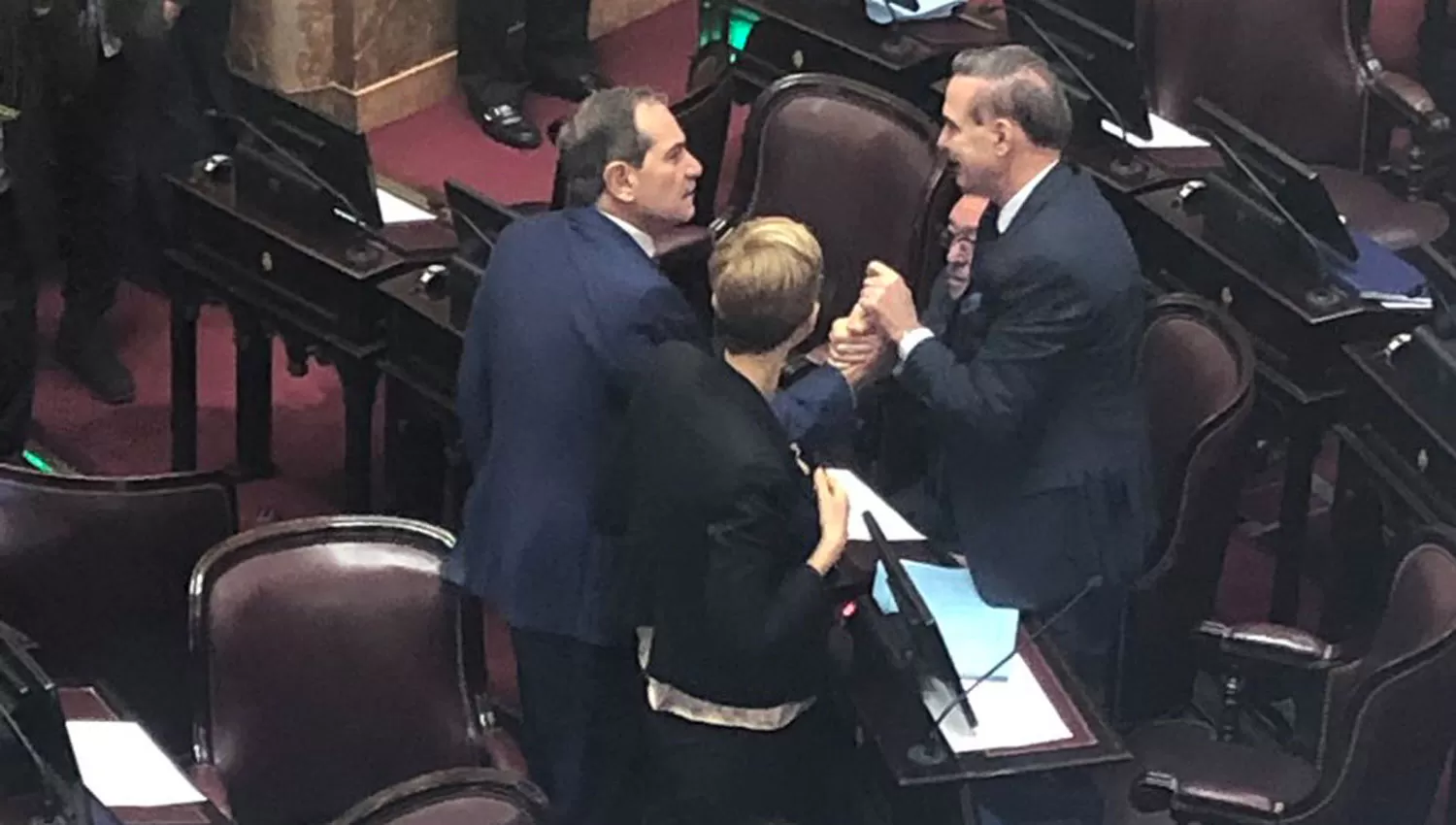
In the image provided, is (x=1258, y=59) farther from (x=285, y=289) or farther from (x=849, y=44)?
(x=285, y=289)

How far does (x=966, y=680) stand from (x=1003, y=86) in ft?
2.85

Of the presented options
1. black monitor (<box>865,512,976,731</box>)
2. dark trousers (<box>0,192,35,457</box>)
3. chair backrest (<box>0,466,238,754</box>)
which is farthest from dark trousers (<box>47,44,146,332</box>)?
black monitor (<box>865,512,976,731</box>)

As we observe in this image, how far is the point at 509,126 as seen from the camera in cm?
640

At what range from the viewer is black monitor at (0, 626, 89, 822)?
2668 mm

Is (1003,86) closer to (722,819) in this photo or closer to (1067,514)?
(1067,514)

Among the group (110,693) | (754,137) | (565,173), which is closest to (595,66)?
(754,137)

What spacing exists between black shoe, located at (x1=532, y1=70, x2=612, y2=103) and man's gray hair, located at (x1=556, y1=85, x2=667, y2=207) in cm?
320

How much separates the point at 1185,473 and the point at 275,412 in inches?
96.8

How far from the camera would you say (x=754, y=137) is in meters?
4.60

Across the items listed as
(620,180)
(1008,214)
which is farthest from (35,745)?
(1008,214)

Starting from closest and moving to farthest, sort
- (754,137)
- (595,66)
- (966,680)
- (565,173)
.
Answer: (966,680), (565,173), (754,137), (595,66)

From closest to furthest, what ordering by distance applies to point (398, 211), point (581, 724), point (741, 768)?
point (741, 768) → point (581, 724) → point (398, 211)

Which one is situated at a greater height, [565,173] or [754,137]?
[565,173]

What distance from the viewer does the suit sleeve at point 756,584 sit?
118 inches
